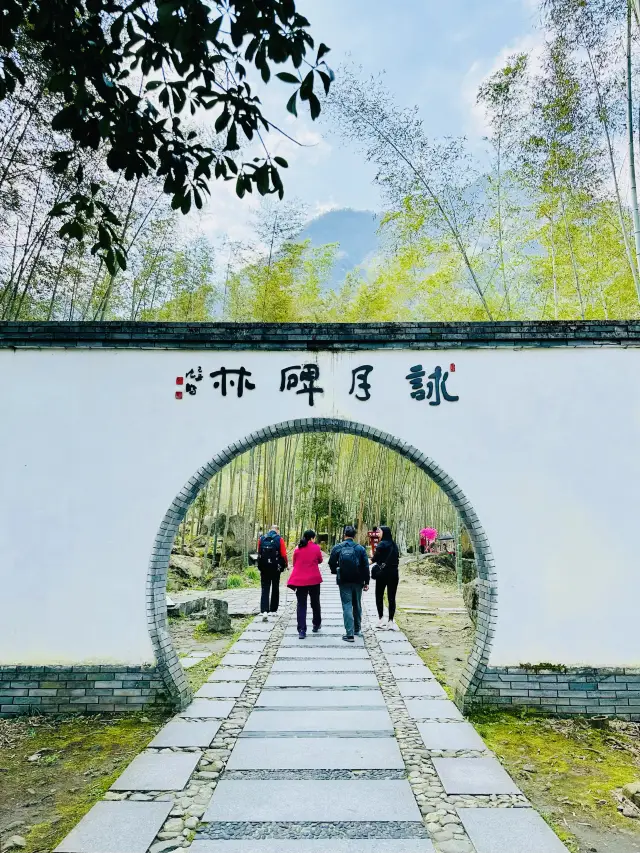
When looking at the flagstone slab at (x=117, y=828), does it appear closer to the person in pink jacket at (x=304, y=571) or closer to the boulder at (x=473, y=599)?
the person in pink jacket at (x=304, y=571)

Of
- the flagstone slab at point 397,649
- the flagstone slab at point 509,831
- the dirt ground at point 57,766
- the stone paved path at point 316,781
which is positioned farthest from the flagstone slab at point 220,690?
the flagstone slab at point 509,831

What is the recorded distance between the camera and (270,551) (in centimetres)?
600

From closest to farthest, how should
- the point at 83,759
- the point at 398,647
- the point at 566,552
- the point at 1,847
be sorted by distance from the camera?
the point at 1,847, the point at 83,759, the point at 566,552, the point at 398,647

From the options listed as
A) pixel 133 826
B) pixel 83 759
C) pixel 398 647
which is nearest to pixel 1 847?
pixel 133 826

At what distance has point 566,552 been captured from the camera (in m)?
3.58

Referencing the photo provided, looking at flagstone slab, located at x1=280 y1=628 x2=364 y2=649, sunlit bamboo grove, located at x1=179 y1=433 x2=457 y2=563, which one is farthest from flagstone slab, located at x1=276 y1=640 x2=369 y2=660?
sunlit bamboo grove, located at x1=179 y1=433 x2=457 y2=563

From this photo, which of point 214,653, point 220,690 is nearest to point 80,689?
point 220,690

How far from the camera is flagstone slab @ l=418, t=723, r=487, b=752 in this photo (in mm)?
2990

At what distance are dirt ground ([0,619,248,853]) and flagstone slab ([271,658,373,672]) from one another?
2.73ft

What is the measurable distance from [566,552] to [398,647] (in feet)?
7.47

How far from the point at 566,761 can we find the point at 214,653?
3.27 meters

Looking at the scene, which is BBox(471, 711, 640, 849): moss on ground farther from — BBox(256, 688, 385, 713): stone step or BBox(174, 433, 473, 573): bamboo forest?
BBox(174, 433, 473, 573): bamboo forest

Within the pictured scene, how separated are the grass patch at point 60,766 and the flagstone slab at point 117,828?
0.24 ft

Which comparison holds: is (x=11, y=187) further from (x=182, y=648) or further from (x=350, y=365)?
(x=182, y=648)
